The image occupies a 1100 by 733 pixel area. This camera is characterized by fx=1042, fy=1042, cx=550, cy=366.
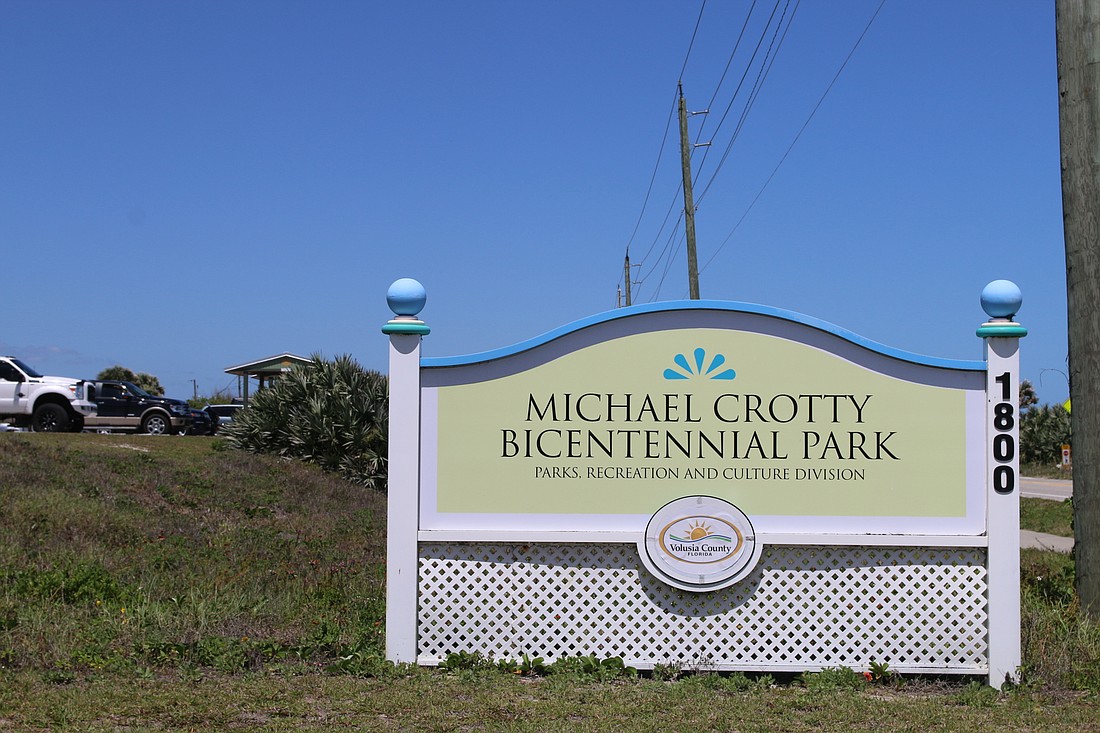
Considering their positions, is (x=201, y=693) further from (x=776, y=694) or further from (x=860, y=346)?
(x=860, y=346)

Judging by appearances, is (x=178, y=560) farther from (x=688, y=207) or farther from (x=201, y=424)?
(x=201, y=424)

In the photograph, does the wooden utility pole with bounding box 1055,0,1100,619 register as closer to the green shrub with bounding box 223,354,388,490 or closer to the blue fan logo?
the blue fan logo

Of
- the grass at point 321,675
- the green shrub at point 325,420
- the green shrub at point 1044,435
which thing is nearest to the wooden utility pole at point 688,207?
the green shrub at point 325,420

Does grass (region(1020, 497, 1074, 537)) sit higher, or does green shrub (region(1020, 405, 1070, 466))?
green shrub (region(1020, 405, 1070, 466))

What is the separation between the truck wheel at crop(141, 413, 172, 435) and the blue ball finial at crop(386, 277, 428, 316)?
2229 centimetres

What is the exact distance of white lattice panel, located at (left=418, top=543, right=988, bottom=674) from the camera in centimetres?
672

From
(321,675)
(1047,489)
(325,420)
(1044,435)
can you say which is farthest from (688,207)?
(1044,435)

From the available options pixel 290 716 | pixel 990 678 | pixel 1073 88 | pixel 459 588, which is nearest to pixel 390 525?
pixel 459 588

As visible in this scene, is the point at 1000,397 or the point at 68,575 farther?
the point at 68,575

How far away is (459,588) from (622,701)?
1404 mm

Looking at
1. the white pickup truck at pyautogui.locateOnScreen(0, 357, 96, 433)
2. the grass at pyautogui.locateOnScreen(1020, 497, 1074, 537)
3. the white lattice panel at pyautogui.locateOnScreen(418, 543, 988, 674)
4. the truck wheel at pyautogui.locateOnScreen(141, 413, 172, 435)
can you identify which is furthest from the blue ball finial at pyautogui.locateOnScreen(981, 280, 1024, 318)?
the truck wheel at pyautogui.locateOnScreen(141, 413, 172, 435)

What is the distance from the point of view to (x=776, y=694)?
6305 mm

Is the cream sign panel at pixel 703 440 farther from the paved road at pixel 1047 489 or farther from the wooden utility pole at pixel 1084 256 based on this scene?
the paved road at pixel 1047 489

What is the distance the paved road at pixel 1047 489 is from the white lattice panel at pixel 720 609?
57.9 ft
